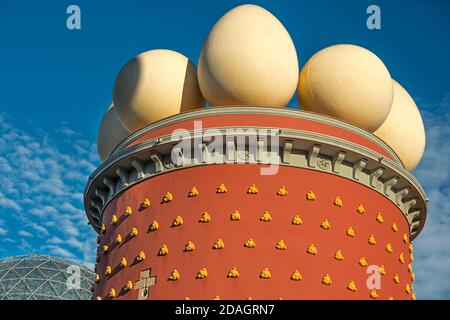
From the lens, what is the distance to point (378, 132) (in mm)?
25453

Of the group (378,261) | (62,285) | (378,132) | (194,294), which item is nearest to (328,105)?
(378,132)

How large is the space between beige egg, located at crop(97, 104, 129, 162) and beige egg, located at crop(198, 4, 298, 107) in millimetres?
5055

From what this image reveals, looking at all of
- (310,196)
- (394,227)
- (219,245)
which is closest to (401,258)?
(394,227)

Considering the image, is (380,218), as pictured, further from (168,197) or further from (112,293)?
(112,293)

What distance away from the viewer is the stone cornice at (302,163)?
2147 cm

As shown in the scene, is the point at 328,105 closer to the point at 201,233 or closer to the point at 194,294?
the point at 201,233

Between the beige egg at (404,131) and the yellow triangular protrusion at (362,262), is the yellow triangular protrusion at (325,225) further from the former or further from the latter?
the beige egg at (404,131)

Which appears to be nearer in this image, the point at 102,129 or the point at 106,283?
the point at 106,283

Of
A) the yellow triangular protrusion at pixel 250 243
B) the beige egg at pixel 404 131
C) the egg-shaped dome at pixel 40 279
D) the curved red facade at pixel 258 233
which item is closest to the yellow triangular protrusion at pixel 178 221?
the curved red facade at pixel 258 233

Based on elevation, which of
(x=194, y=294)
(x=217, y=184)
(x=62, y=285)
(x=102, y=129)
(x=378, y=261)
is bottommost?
(x=194, y=294)

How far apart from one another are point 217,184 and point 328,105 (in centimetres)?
451

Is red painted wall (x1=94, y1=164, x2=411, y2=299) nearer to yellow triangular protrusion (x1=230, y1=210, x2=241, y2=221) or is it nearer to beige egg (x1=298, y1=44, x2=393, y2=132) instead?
yellow triangular protrusion (x1=230, y1=210, x2=241, y2=221)

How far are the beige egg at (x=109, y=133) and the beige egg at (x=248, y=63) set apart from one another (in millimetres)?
5055
